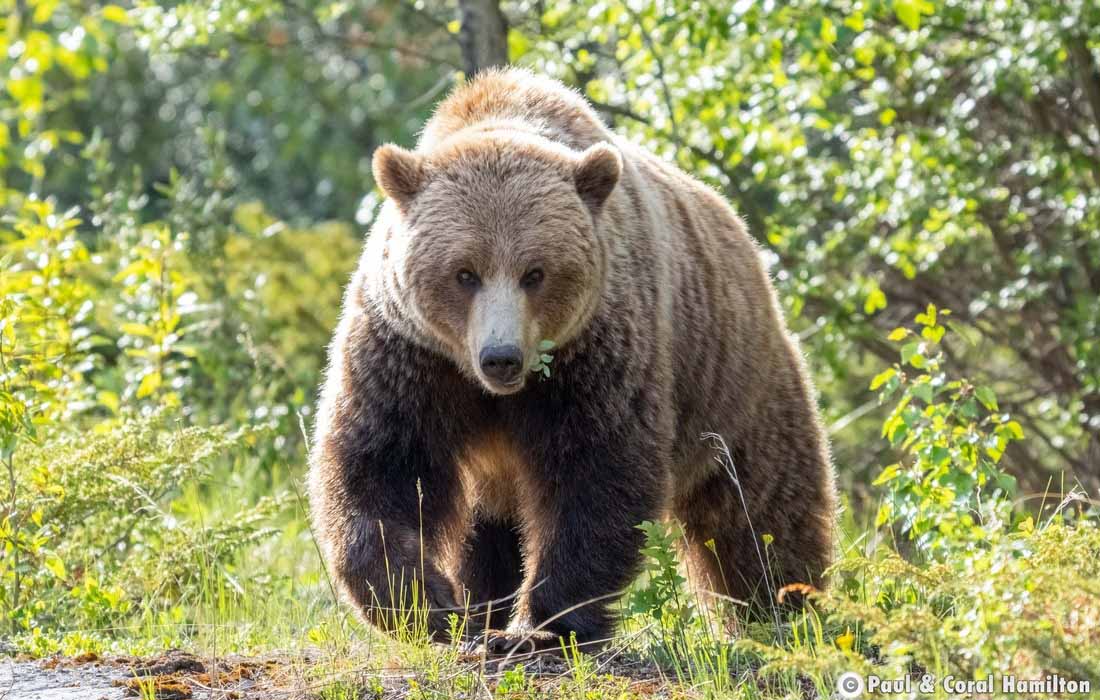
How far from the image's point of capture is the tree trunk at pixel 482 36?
8055 millimetres

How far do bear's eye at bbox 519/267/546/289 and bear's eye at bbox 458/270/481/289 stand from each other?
155 millimetres

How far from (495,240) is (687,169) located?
415cm

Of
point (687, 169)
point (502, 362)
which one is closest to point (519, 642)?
point (502, 362)

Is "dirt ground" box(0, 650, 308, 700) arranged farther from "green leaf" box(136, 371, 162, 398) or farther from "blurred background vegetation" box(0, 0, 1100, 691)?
"green leaf" box(136, 371, 162, 398)

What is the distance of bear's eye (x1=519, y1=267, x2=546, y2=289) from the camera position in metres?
5.05

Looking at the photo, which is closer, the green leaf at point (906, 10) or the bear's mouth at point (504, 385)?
the bear's mouth at point (504, 385)

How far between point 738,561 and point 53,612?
8.75ft

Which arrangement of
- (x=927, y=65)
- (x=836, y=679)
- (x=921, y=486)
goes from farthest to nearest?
(x=927, y=65) → (x=921, y=486) → (x=836, y=679)

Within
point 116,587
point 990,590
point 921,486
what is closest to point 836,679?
point 990,590

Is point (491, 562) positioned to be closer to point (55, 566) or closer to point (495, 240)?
point (495, 240)

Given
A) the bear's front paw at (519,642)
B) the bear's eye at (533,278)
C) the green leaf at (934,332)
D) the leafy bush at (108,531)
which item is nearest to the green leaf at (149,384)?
the leafy bush at (108,531)

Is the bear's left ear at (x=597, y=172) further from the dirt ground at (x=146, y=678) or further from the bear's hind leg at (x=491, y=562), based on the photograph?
the dirt ground at (x=146, y=678)

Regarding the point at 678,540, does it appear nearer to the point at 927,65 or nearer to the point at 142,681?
the point at 142,681

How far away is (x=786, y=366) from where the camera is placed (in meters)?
6.36
